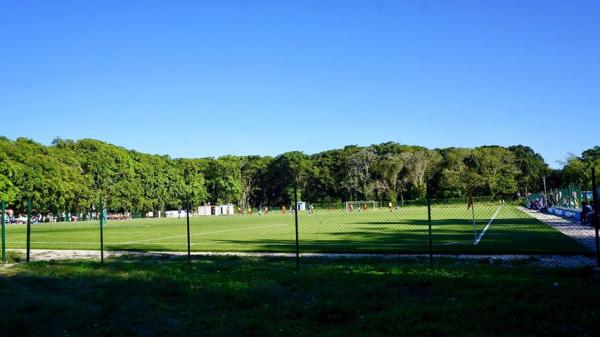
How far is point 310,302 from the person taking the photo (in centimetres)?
841

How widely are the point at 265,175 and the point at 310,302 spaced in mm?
113522

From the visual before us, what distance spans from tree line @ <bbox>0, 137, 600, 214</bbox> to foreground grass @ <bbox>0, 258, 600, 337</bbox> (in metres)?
66.0

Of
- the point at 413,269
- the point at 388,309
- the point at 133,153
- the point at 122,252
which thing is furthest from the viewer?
the point at 133,153

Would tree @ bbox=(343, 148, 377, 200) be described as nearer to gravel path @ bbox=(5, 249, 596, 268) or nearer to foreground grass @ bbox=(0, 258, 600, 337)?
gravel path @ bbox=(5, 249, 596, 268)

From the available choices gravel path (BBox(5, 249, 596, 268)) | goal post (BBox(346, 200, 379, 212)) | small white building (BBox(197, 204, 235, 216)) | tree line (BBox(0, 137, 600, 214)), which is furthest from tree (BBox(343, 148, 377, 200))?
gravel path (BBox(5, 249, 596, 268))

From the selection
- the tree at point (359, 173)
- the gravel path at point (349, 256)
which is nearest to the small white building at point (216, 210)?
the tree at point (359, 173)

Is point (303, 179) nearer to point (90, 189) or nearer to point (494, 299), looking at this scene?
point (90, 189)

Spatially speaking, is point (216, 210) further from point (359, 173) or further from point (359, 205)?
point (359, 205)

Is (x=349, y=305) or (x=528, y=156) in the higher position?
(x=528, y=156)

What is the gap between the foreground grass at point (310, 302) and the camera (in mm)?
6812

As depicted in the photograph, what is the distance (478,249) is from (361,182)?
91.8m

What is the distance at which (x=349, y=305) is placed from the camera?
313 inches

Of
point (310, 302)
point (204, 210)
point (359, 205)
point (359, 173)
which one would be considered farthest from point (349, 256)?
point (204, 210)

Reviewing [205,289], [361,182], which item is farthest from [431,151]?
[205,289]
